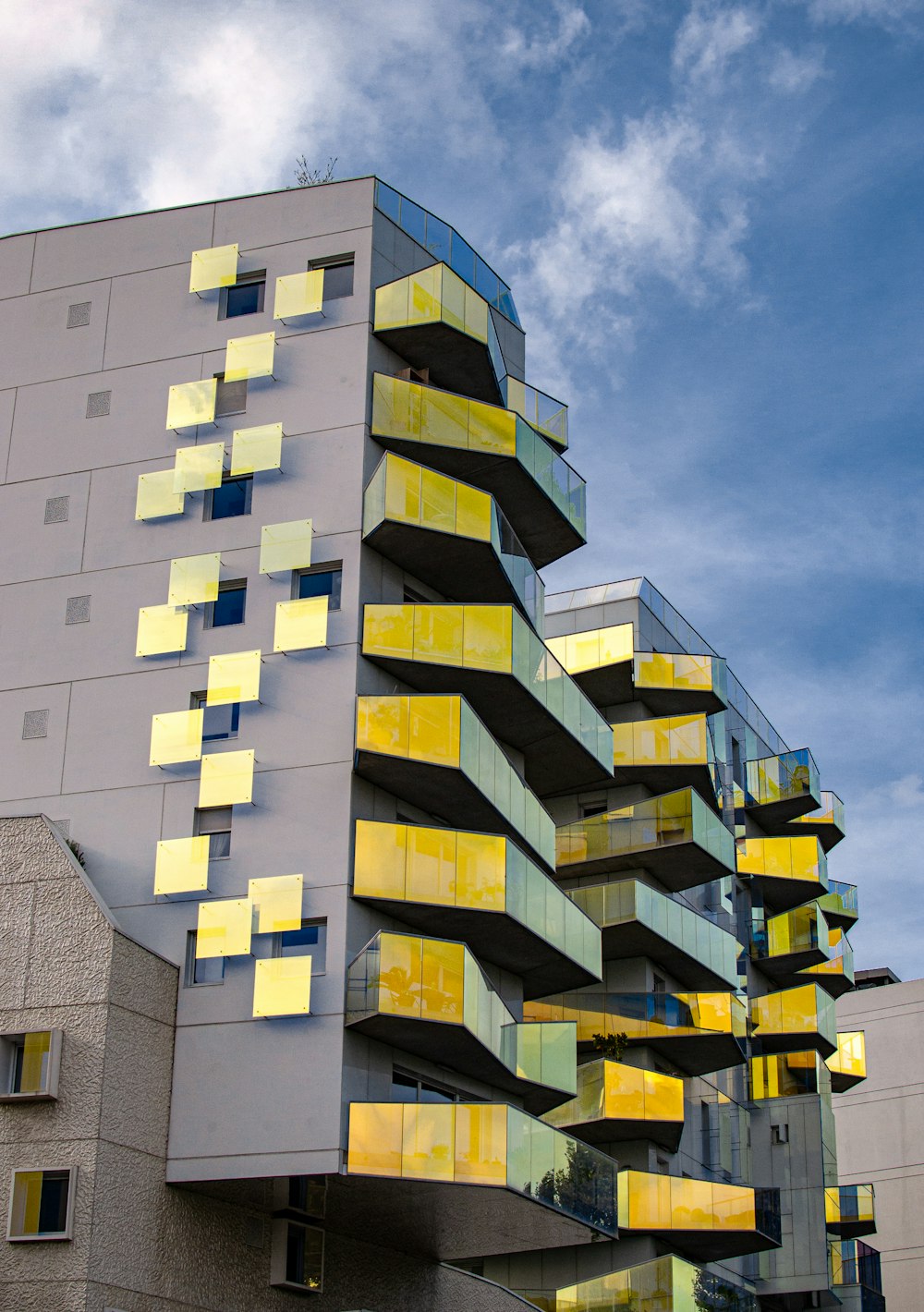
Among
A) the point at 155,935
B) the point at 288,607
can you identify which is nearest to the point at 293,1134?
the point at 155,935

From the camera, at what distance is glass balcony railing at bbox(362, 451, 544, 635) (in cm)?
3584

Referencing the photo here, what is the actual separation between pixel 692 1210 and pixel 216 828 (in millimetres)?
19413

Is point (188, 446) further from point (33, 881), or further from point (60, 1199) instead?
point (60, 1199)

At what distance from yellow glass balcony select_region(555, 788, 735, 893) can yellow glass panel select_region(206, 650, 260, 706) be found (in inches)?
668

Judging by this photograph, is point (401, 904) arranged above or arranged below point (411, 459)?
below

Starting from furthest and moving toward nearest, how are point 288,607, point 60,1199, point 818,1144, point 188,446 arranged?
point 818,1144
point 188,446
point 288,607
point 60,1199

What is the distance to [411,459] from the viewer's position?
3806 centimetres

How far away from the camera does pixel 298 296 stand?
37969 millimetres

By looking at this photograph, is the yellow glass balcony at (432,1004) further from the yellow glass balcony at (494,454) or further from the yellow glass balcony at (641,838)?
the yellow glass balcony at (641,838)

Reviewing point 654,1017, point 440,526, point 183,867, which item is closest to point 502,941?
point 183,867

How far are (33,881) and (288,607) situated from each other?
712 cm

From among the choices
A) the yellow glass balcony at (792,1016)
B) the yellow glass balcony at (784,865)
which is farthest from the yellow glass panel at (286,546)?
the yellow glass balcony at (792,1016)

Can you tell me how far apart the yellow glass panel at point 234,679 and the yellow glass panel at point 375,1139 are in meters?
8.17

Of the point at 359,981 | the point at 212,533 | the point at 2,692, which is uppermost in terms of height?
the point at 212,533
